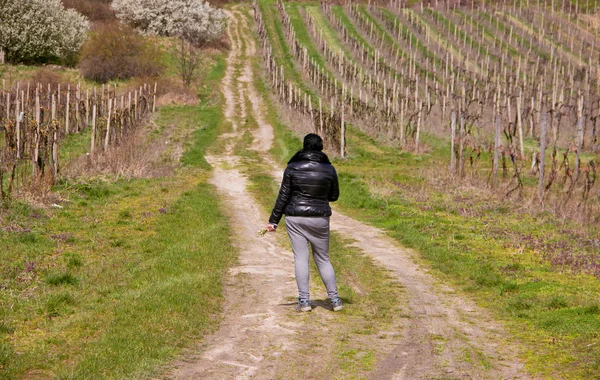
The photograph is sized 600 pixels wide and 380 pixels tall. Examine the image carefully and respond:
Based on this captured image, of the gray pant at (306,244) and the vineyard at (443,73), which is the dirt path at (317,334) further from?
the vineyard at (443,73)

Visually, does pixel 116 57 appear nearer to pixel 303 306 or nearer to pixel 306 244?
pixel 306 244

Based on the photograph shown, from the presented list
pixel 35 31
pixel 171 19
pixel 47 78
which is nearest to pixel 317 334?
pixel 47 78

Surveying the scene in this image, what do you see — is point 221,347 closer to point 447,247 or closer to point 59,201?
point 447,247

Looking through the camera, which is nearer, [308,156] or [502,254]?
[308,156]

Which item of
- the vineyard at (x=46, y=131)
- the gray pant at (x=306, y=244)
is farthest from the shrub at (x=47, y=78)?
the gray pant at (x=306, y=244)

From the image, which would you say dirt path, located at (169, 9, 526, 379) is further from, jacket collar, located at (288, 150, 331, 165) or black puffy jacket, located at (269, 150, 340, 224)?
jacket collar, located at (288, 150, 331, 165)

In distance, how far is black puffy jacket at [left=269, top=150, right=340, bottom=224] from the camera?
28.8 feet

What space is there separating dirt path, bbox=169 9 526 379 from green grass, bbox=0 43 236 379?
0.37m

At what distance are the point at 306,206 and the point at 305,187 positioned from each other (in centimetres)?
24

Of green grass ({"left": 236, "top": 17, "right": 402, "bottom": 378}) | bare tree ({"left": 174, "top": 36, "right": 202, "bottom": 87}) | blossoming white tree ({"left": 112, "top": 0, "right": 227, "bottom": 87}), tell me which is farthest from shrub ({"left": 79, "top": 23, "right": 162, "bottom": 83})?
green grass ({"left": 236, "top": 17, "right": 402, "bottom": 378})

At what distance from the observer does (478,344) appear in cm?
773

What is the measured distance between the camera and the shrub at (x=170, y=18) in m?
66.9

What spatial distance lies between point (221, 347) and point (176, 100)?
41.0 metres

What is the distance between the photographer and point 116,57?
179 feet
